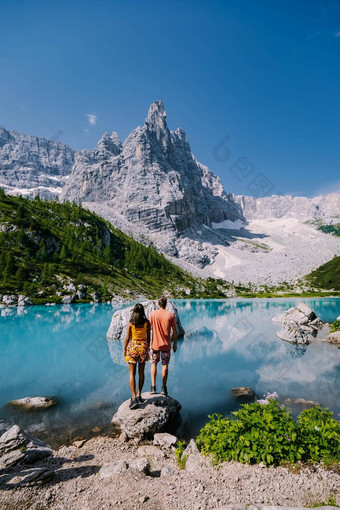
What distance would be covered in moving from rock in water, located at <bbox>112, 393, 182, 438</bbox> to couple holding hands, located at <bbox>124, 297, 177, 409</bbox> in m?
0.37

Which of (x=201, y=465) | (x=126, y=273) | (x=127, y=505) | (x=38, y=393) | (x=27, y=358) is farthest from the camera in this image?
(x=126, y=273)

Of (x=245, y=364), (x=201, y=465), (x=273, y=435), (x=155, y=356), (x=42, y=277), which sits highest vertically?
(x=42, y=277)

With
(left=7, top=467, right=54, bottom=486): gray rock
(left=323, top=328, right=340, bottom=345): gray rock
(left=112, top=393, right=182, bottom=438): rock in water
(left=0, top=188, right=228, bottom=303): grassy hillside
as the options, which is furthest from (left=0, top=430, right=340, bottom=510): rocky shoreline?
(left=0, top=188, right=228, bottom=303): grassy hillside

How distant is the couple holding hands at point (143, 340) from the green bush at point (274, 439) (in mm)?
3825

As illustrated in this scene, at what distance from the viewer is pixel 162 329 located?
11438mm

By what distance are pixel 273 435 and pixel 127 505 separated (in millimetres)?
3996

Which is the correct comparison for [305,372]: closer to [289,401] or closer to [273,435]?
[289,401]

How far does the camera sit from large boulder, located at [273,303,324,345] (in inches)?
1228

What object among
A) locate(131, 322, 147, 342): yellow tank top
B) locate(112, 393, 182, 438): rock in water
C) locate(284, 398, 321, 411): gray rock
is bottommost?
locate(284, 398, 321, 411): gray rock

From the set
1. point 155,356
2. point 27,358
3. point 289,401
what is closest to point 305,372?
point 289,401

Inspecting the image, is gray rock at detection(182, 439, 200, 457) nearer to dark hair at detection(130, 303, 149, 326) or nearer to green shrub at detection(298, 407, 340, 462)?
green shrub at detection(298, 407, 340, 462)

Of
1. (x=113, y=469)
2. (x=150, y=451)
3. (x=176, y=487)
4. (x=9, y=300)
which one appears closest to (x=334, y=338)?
(x=150, y=451)

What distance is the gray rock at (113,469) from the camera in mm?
7388

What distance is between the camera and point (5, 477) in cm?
688
